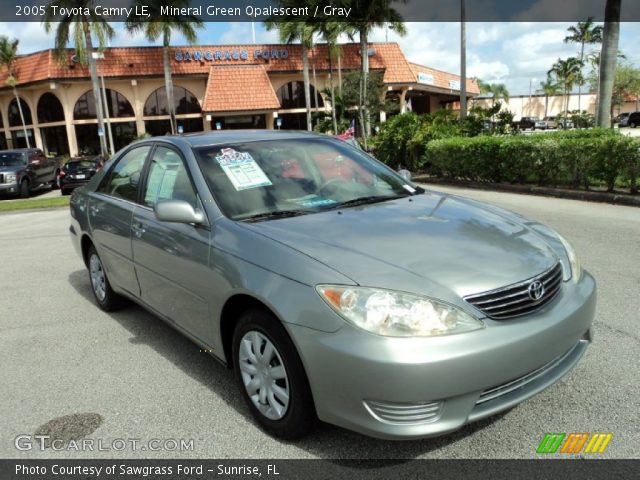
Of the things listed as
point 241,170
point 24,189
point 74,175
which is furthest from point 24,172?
point 241,170

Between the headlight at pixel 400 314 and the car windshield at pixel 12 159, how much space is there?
21.6 meters

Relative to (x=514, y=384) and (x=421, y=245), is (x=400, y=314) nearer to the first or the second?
(x=421, y=245)

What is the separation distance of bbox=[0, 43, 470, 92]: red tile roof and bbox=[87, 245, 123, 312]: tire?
33216 millimetres

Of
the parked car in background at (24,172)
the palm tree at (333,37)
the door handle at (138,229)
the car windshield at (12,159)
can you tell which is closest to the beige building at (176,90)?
the palm tree at (333,37)

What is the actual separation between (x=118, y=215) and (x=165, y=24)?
32.3m

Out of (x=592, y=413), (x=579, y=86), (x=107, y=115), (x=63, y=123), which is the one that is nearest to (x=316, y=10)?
(x=107, y=115)

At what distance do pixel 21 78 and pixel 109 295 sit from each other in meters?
38.9

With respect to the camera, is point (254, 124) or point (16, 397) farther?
point (254, 124)

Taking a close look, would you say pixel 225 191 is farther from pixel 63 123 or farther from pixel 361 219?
pixel 63 123

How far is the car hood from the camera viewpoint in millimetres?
2496

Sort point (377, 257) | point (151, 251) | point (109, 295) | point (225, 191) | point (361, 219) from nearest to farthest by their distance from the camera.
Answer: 1. point (377, 257)
2. point (361, 219)
3. point (225, 191)
4. point (151, 251)
5. point (109, 295)

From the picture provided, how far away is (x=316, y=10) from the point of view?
3278 centimetres

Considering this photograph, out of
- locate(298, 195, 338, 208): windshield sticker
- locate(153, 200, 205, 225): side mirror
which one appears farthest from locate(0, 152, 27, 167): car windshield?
locate(298, 195, 338, 208): windshield sticker

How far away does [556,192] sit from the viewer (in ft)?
38.5
